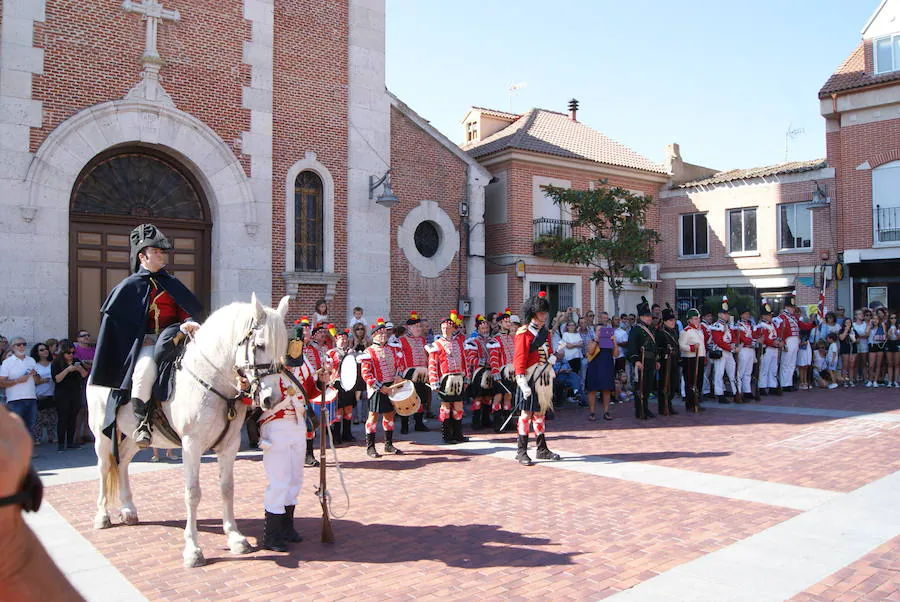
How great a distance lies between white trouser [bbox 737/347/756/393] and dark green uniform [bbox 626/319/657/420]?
3.48 meters

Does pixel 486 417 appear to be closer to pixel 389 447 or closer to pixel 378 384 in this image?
pixel 389 447

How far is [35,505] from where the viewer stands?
2.06 metres

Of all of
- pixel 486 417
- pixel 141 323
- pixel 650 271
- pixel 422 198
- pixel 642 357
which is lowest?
pixel 486 417

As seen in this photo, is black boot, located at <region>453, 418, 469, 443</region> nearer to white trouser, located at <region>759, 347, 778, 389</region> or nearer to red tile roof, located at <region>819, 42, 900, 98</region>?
white trouser, located at <region>759, 347, 778, 389</region>

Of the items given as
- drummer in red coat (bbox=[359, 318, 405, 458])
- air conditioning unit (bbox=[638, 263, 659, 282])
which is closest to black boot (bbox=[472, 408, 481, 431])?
drummer in red coat (bbox=[359, 318, 405, 458])

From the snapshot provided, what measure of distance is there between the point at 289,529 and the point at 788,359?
14.7 meters

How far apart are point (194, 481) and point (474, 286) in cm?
1469

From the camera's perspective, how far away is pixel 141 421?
613cm

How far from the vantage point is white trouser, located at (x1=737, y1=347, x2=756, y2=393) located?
51.8 ft

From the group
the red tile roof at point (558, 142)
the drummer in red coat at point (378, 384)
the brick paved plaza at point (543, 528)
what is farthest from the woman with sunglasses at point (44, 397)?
the red tile roof at point (558, 142)

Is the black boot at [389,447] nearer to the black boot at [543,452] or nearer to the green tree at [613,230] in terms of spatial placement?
the black boot at [543,452]

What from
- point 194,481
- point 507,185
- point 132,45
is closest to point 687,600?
point 194,481

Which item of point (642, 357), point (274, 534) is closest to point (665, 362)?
point (642, 357)

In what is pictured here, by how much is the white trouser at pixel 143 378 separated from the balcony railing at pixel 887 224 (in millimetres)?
24215
